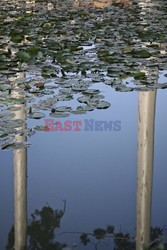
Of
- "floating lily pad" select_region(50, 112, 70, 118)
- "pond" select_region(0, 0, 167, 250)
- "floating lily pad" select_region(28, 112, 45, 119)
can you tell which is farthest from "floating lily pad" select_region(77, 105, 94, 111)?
"floating lily pad" select_region(28, 112, 45, 119)

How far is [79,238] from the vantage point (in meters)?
2.05

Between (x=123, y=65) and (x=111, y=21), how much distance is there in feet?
13.3

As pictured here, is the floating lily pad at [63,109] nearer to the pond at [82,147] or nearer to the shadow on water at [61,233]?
the pond at [82,147]

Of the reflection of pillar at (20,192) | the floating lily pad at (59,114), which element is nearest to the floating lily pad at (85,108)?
the floating lily pad at (59,114)

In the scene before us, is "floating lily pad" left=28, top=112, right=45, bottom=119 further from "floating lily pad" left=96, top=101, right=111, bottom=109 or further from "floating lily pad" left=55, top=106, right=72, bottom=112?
"floating lily pad" left=96, top=101, right=111, bottom=109

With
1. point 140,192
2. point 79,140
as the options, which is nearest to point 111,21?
point 79,140

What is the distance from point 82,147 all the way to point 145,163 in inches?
17.8

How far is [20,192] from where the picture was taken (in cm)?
247

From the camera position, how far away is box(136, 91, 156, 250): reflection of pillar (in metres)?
2.10

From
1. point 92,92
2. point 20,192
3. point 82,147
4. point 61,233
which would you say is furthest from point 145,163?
point 92,92

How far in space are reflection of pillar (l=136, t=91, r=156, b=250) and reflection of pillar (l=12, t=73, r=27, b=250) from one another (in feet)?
1.66

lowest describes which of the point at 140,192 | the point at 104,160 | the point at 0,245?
the point at 0,245

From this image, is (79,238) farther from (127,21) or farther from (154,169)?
(127,21)

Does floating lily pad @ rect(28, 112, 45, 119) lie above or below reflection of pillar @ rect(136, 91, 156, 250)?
above
